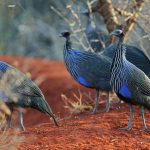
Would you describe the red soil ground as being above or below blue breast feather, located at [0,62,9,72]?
below

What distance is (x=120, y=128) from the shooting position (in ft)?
26.7

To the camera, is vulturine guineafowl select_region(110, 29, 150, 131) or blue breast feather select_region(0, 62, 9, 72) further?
blue breast feather select_region(0, 62, 9, 72)

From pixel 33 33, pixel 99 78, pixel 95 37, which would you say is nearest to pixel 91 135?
pixel 99 78

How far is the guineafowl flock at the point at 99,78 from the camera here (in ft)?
26.6

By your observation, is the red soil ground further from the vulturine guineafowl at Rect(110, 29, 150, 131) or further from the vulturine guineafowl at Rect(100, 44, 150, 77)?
the vulturine guineafowl at Rect(100, 44, 150, 77)

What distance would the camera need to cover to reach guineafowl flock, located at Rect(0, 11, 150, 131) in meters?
8.10

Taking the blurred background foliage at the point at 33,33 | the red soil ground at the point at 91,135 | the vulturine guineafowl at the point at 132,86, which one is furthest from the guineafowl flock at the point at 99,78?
the blurred background foliage at the point at 33,33

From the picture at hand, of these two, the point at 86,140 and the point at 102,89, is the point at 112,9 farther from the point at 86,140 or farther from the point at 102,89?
the point at 86,140

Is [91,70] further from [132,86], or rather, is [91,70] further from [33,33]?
[33,33]

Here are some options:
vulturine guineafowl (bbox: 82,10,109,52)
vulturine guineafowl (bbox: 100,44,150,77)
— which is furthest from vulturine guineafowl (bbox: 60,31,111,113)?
vulturine guineafowl (bbox: 82,10,109,52)

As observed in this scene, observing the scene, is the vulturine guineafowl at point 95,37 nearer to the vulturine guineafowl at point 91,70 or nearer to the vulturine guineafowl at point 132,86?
the vulturine guineafowl at point 91,70

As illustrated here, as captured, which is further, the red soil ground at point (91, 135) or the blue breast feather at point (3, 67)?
the blue breast feather at point (3, 67)

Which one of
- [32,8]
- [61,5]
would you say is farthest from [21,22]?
[61,5]

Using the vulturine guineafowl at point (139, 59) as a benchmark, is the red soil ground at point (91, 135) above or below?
below
